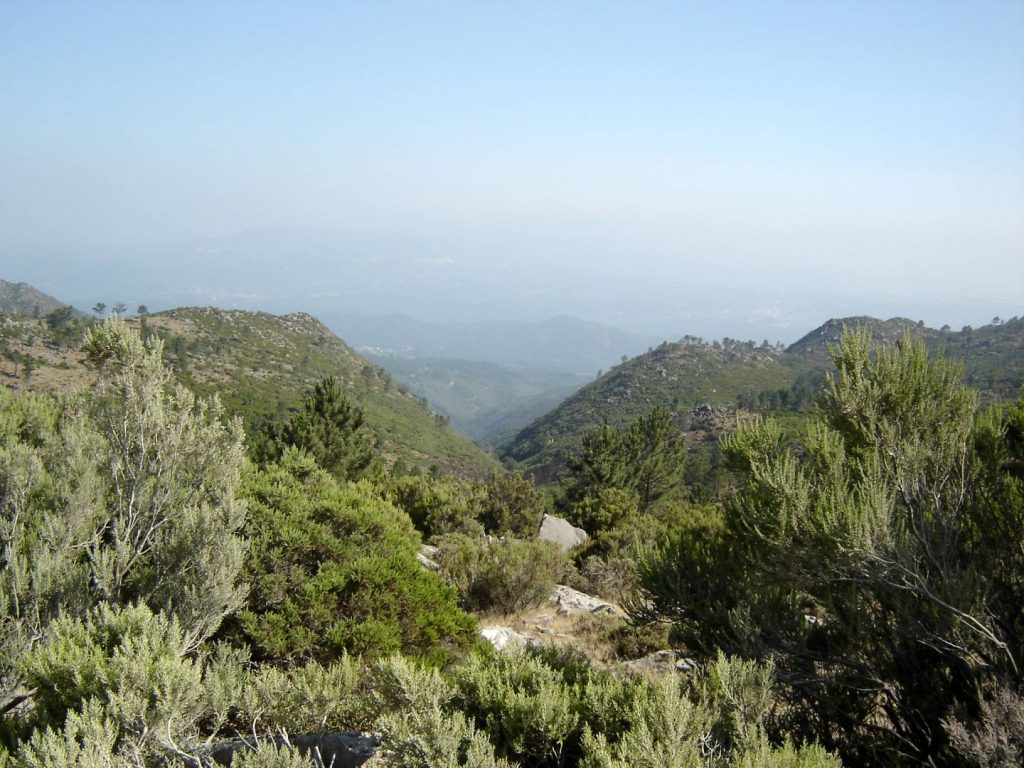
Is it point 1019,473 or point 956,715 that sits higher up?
point 1019,473

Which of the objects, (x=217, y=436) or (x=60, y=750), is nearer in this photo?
(x=60, y=750)

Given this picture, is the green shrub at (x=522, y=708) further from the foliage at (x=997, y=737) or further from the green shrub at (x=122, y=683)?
the foliage at (x=997, y=737)

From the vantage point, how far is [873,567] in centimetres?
535

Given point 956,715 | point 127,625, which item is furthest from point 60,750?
point 956,715

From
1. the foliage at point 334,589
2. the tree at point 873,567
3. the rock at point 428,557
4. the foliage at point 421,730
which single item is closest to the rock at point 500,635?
the foliage at point 334,589

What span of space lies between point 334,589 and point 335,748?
2.74m

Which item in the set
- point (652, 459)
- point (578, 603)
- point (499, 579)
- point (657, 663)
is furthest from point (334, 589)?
point (652, 459)

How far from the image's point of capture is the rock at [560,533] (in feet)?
63.7

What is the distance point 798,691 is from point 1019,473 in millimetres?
3594

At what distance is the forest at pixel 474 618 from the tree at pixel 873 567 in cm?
3

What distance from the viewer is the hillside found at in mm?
50678

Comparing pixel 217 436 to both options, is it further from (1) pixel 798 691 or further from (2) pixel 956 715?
(2) pixel 956 715

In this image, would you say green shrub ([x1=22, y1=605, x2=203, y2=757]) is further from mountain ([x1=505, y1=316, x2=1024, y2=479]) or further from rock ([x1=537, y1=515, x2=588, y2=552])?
mountain ([x1=505, y1=316, x2=1024, y2=479])

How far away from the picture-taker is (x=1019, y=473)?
639 centimetres
